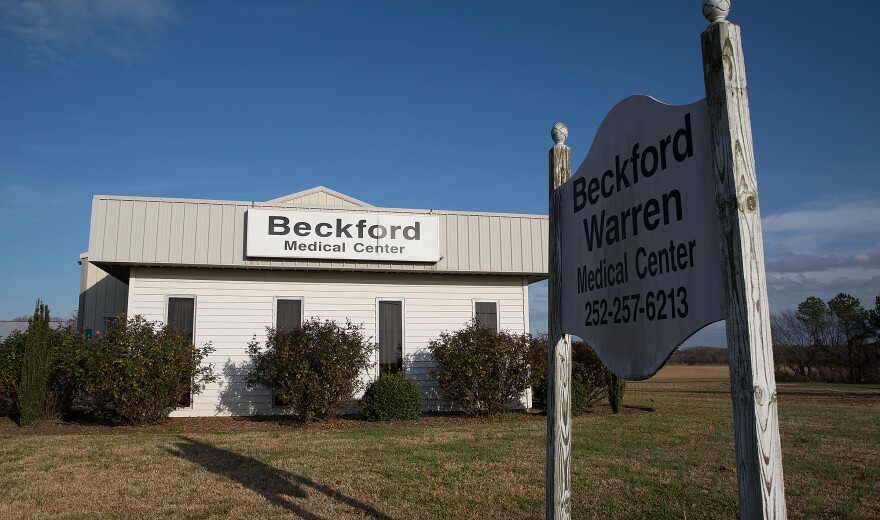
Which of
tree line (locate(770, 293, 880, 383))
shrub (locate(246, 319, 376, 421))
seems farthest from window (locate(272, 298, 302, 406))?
tree line (locate(770, 293, 880, 383))

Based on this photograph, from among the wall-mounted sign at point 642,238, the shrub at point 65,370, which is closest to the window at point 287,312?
the shrub at point 65,370

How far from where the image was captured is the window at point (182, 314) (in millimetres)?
14562

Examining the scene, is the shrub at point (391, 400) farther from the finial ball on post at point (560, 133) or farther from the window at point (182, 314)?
the finial ball on post at point (560, 133)

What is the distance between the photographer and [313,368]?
12961 millimetres

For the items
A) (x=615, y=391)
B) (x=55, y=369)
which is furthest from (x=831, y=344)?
(x=55, y=369)

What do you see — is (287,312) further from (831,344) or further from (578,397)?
(831,344)

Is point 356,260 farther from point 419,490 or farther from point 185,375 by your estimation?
point 419,490

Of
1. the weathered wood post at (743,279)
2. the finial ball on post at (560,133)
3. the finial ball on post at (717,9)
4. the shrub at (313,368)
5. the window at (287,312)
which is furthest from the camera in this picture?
the window at (287,312)

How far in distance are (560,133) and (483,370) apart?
9.85 m

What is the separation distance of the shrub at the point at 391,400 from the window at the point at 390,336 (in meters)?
1.22

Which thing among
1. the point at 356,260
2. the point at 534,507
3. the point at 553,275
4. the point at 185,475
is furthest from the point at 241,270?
the point at 553,275

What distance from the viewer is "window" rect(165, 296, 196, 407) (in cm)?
1456

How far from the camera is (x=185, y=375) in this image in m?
13.0

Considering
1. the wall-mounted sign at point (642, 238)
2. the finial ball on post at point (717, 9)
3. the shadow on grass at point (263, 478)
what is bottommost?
the shadow on grass at point (263, 478)
